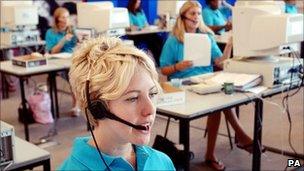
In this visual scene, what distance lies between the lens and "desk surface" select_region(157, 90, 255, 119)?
7.74ft

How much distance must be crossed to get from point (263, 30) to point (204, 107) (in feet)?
2.45

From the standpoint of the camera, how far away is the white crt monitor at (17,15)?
→ 5.03 m

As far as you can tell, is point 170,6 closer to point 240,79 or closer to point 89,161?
point 240,79

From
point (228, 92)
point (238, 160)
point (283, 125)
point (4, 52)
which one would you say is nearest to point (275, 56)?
point (228, 92)

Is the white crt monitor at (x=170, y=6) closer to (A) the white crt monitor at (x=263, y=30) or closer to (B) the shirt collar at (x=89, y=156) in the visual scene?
(A) the white crt monitor at (x=263, y=30)

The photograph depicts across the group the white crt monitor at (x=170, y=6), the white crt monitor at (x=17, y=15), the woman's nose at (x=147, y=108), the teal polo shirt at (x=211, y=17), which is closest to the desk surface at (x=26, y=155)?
the woman's nose at (x=147, y=108)

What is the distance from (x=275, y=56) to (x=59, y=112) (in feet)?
8.82

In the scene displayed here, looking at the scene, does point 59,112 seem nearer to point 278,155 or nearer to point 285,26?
point 278,155

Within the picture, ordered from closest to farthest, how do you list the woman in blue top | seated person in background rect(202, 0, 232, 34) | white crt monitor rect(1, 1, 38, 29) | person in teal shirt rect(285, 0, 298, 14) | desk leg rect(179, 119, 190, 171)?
desk leg rect(179, 119, 190, 171) → the woman in blue top → white crt monitor rect(1, 1, 38, 29) → seated person in background rect(202, 0, 232, 34) → person in teal shirt rect(285, 0, 298, 14)

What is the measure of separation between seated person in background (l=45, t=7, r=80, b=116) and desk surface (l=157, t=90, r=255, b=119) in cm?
218

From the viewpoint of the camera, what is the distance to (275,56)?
120 inches

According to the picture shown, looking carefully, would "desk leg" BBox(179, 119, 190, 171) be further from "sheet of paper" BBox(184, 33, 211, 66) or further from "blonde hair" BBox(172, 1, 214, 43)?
"blonde hair" BBox(172, 1, 214, 43)

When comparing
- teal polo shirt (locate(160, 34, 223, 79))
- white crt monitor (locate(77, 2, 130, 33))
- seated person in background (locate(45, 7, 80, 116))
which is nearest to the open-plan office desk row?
teal polo shirt (locate(160, 34, 223, 79))

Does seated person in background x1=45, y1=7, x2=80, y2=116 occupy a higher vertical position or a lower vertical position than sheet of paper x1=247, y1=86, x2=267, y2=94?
higher
